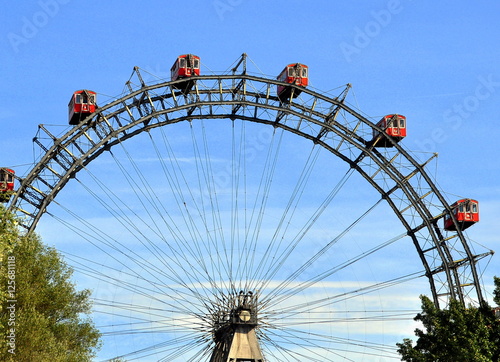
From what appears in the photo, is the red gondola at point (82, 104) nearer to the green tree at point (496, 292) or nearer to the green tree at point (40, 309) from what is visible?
the green tree at point (40, 309)

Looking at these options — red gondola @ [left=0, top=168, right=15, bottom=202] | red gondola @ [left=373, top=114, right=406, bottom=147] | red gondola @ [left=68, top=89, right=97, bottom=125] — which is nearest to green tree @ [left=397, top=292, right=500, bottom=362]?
red gondola @ [left=373, top=114, right=406, bottom=147]

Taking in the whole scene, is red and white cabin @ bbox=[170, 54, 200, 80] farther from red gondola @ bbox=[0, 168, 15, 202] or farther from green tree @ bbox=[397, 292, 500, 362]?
green tree @ bbox=[397, 292, 500, 362]

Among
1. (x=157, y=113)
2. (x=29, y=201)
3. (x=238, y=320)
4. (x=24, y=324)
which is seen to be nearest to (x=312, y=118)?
(x=157, y=113)

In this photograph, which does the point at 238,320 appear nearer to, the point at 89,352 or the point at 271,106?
the point at 89,352

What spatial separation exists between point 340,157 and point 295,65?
7.89 m

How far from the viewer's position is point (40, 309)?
63312 millimetres

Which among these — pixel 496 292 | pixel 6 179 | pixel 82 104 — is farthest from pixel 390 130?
pixel 6 179

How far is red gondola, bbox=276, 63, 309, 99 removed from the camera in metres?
68.0

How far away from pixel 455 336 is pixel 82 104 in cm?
3040

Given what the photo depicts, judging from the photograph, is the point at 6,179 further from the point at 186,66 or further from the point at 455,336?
the point at 455,336

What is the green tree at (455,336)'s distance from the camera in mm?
58219

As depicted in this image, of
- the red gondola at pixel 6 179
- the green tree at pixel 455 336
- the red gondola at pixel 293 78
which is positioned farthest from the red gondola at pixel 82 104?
the green tree at pixel 455 336

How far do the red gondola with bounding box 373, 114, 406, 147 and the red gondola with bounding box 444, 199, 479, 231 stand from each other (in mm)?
7166

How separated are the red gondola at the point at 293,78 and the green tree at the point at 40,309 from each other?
67.4 ft
